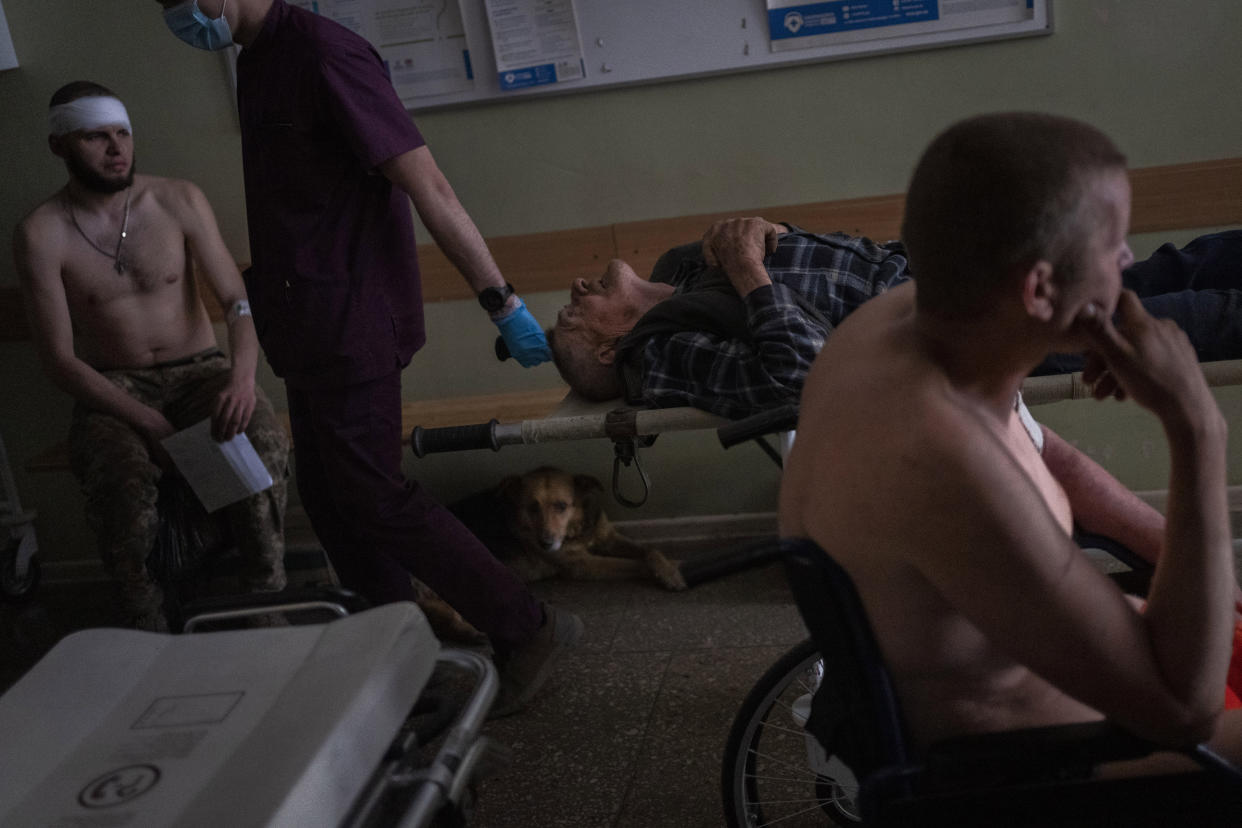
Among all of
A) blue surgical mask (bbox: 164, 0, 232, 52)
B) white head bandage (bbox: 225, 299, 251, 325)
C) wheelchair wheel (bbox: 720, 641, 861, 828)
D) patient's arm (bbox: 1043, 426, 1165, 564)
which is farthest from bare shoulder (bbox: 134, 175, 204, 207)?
patient's arm (bbox: 1043, 426, 1165, 564)

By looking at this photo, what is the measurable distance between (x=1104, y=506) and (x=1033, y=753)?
647 millimetres

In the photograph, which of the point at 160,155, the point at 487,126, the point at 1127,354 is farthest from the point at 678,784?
the point at 160,155

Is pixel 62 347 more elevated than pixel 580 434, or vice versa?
pixel 62 347

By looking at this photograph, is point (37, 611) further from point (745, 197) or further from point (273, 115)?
point (745, 197)

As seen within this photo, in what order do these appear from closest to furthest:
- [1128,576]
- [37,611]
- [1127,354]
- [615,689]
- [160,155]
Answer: [1127,354] → [1128,576] → [615,689] → [160,155] → [37,611]

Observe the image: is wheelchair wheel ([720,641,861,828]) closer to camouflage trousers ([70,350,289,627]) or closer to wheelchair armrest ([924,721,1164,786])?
wheelchair armrest ([924,721,1164,786])

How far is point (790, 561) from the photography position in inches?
44.8

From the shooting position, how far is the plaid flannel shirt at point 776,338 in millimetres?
2441

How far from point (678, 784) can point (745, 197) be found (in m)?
1.88

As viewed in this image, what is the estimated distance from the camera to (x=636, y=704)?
2.82m

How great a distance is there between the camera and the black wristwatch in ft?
8.61

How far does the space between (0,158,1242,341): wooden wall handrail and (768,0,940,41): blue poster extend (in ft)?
1.68

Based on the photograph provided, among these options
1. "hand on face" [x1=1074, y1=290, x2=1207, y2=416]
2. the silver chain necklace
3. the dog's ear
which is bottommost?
the dog's ear

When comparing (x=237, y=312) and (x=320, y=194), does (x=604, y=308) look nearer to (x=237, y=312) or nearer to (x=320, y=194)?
(x=320, y=194)
